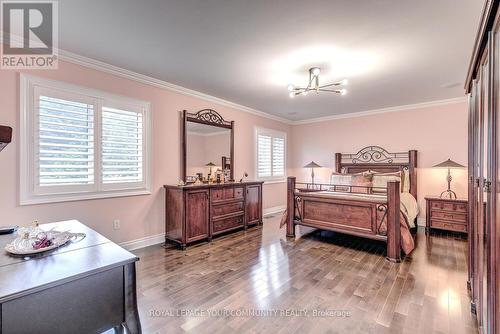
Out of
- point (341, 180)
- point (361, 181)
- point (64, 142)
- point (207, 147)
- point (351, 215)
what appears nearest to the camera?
point (64, 142)

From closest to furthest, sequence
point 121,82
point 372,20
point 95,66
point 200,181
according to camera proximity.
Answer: point 372,20 → point 95,66 → point 121,82 → point 200,181

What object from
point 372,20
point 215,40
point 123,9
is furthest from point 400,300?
point 123,9

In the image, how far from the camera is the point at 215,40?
2520 mm

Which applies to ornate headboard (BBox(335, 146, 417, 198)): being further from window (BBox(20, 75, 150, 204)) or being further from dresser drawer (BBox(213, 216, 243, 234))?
window (BBox(20, 75, 150, 204))

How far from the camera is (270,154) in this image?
19.9 feet

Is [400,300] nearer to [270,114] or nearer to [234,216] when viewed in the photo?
[234,216]

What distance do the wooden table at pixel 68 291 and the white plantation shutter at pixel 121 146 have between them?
206 centimetres

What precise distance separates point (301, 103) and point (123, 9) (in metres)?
3.61

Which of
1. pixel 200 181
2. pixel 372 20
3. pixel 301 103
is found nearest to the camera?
pixel 372 20

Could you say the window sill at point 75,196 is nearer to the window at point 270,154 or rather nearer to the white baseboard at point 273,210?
the window at point 270,154

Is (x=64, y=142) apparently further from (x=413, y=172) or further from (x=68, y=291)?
(x=413, y=172)

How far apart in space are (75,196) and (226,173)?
2.49 metres

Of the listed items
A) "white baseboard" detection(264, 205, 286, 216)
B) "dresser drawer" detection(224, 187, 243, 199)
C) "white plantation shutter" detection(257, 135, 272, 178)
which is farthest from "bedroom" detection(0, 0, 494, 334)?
"white baseboard" detection(264, 205, 286, 216)


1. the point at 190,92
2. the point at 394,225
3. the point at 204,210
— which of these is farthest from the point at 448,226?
the point at 190,92
